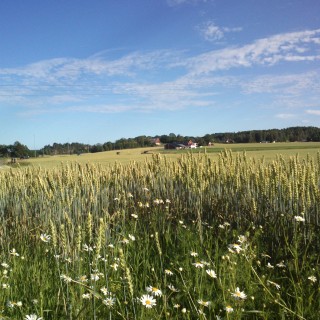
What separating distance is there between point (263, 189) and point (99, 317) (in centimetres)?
289

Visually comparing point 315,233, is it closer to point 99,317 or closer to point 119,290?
point 119,290

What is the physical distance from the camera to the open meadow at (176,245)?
8.48 ft

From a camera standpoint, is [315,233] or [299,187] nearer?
[315,233]

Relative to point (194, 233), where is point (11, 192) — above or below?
above

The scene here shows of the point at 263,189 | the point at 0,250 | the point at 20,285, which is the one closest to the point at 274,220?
the point at 263,189

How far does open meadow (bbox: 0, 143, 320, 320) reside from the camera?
2.59 meters

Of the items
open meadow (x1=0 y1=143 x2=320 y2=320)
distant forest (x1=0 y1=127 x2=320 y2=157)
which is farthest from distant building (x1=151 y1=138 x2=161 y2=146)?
open meadow (x1=0 y1=143 x2=320 y2=320)

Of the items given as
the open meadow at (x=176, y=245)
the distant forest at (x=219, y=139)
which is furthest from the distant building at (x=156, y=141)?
the open meadow at (x=176, y=245)

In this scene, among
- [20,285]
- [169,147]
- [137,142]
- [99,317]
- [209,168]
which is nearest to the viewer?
[99,317]

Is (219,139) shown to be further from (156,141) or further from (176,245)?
(176,245)

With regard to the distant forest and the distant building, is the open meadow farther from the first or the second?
the distant building

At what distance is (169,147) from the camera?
218 feet

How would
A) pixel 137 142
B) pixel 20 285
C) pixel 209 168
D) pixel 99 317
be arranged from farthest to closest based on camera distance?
pixel 137 142 < pixel 209 168 < pixel 20 285 < pixel 99 317

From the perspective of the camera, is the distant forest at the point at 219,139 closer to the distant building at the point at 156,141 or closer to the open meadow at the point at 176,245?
the distant building at the point at 156,141
